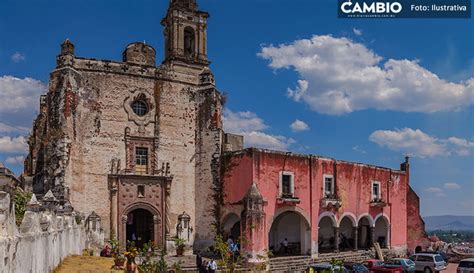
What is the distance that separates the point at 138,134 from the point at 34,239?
17800 mm

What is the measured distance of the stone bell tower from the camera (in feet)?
102

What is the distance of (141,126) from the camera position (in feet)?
94.9

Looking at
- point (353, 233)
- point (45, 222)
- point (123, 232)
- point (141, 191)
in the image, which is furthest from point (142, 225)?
point (45, 222)

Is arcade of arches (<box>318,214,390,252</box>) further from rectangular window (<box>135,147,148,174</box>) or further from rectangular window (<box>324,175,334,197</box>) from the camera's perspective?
rectangular window (<box>135,147,148,174</box>)

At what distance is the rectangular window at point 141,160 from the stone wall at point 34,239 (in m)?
7.64

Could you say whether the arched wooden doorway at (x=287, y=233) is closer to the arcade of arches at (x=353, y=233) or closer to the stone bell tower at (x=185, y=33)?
the arcade of arches at (x=353, y=233)

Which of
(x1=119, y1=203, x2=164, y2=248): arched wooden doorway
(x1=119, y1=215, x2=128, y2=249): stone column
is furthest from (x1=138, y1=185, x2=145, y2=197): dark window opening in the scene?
(x1=119, y1=215, x2=128, y2=249): stone column

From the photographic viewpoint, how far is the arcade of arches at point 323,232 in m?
30.6

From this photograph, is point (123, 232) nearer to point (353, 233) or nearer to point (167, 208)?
point (167, 208)

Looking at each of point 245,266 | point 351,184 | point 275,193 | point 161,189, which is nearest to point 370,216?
point 351,184

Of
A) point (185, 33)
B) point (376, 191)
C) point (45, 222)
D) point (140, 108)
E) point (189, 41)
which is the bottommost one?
point (45, 222)

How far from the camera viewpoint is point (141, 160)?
94.9 ft

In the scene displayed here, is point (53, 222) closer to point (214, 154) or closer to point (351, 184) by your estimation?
point (214, 154)

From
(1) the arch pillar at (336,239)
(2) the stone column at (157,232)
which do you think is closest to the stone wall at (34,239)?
(2) the stone column at (157,232)
